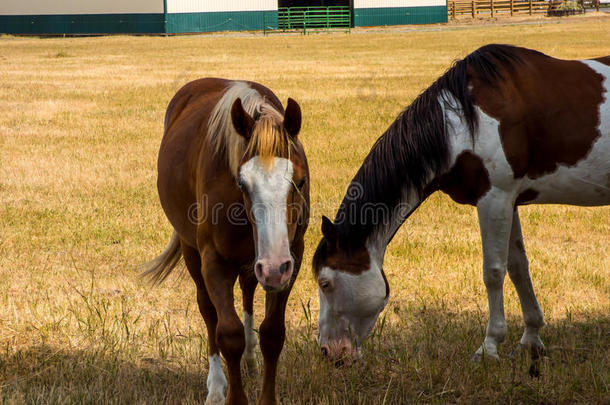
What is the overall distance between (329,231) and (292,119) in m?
0.95

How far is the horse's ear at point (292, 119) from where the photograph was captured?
348 cm

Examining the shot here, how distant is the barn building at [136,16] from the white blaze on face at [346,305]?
40.9m

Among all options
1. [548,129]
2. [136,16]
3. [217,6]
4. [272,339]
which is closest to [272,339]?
[272,339]

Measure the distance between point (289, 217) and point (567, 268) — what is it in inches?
145

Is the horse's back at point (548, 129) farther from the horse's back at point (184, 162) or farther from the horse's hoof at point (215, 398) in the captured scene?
the horse's hoof at point (215, 398)

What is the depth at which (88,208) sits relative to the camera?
8398 millimetres

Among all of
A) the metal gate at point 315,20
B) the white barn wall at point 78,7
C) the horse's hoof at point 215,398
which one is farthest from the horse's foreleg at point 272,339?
the metal gate at point 315,20

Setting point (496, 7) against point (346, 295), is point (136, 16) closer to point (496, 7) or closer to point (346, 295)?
point (496, 7)

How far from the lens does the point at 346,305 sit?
168 inches

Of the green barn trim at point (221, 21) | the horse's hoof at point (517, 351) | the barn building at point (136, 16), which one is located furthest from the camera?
the green barn trim at point (221, 21)

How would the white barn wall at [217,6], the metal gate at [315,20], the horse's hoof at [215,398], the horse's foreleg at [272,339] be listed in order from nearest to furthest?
the horse's foreleg at [272,339] < the horse's hoof at [215,398] < the white barn wall at [217,6] < the metal gate at [315,20]

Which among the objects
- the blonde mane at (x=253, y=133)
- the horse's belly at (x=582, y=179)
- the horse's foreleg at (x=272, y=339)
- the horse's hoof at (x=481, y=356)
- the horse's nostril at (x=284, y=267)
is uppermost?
the blonde mane at (x=253, y=133)

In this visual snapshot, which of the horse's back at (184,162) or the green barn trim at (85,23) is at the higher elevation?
the green barn trim at (85,23)

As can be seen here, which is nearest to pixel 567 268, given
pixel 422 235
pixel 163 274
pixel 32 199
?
pixel 422 235
